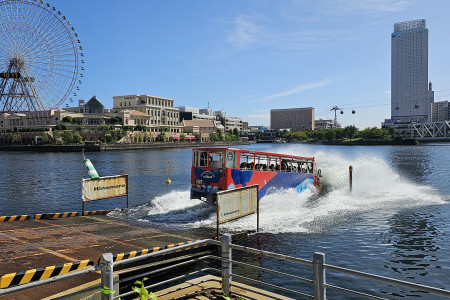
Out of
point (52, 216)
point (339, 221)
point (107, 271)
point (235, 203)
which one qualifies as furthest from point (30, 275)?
point (339, 221)

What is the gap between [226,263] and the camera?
→ 26.1 ft

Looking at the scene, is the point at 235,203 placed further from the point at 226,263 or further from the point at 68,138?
the point at 68,138

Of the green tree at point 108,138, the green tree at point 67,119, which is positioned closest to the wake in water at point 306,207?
the green tree at point 108,138

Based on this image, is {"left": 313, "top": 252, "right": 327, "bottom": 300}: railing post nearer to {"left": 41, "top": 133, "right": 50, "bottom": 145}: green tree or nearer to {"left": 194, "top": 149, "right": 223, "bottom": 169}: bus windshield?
{"left": 194, "top": 149, "right": 223, "bottom": 169}: bus windshield

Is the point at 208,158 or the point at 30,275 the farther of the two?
the point at 208,158

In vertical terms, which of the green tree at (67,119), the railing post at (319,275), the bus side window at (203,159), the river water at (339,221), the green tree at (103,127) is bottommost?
the river water at (339,221)

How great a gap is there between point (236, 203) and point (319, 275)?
10021 millimetres

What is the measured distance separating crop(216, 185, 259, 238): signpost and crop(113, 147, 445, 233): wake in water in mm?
2668

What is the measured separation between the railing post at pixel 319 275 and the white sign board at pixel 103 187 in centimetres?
1624

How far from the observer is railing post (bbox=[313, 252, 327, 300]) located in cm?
621

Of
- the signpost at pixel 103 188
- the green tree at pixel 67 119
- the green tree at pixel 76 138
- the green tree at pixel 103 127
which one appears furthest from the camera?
the green tree at pixel 67 119

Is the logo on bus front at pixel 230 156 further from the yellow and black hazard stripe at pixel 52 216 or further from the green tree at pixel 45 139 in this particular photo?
the green tree at pixel 45 139

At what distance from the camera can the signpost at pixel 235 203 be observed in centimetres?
1524

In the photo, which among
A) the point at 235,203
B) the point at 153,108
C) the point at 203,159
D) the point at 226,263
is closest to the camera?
the point at 226,263
